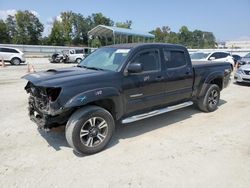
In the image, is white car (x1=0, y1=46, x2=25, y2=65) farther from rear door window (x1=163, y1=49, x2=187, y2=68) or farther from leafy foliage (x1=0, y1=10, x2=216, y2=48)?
leafy foliage (x1=0, y1=10, x2=216, y2=48)

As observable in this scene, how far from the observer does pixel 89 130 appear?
438cm

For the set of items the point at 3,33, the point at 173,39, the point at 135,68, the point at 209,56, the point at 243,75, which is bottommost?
the point at 243,75

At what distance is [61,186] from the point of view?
11.3 ft

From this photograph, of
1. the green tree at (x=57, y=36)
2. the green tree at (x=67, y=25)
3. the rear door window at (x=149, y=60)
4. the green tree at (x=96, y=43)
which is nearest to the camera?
the rear door window at (x=149, y=60)

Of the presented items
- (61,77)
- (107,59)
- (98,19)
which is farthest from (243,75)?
(98,19)

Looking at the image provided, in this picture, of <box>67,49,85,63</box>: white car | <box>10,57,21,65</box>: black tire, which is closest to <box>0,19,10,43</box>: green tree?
<box>67,49,85,63</box>: white car

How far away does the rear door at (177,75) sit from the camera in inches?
220

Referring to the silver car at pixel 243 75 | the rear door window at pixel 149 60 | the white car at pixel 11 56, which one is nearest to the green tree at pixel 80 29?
the white car at pixel 11 56

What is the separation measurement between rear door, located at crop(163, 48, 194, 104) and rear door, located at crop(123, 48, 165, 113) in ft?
0.77

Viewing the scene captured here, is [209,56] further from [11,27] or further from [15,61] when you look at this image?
[11,27]

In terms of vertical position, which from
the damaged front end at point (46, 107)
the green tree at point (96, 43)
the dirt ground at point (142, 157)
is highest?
the green tree at point (96, 43)

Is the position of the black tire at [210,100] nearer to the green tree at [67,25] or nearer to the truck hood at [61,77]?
the truck hood at [61,77]

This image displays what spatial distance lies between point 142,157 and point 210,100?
3541 mm

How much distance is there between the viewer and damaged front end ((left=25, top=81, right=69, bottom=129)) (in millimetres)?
4062
